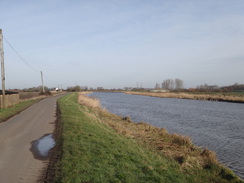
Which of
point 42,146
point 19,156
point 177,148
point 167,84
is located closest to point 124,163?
point 19,156

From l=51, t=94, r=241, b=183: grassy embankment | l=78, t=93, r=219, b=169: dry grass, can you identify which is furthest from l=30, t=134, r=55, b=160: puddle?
l=78, t=93, r=219, b=169: dry grass

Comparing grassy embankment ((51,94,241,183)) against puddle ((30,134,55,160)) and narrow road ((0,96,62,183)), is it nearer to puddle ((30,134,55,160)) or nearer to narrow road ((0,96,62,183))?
puddle ((30,134,55,160))

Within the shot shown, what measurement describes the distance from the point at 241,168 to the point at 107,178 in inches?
236

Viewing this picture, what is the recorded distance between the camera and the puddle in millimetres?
7930

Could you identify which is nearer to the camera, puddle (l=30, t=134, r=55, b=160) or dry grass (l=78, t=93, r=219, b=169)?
puddle (l=30, t=134, r=55, b=160)

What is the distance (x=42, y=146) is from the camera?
→ 9078mm

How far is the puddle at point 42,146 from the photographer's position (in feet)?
26.0

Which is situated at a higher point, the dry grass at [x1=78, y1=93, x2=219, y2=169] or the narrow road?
the narrow road

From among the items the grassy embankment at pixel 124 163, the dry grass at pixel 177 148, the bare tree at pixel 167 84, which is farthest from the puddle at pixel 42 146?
the bare tree at pixel 167 84

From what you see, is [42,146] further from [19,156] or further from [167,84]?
[167,84]

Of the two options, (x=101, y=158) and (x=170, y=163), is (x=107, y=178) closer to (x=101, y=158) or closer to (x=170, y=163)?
(x=101, y=158)

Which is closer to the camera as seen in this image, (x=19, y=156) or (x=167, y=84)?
(x=19, y=156)

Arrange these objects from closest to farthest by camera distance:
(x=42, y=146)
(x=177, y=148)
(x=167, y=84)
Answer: (x=42, y=146), (x=177, y=148), (x=167, y=84)

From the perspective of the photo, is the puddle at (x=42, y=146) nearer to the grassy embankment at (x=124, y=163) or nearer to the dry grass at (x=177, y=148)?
the grassy embankment at (x=124, y=163)
